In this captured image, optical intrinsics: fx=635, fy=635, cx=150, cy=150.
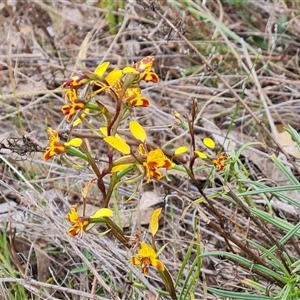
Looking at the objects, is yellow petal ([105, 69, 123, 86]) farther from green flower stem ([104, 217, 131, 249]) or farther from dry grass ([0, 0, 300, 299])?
dry grass ([0, 0, 300, 299])

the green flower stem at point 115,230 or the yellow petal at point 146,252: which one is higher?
the green flower stem at point 115,230

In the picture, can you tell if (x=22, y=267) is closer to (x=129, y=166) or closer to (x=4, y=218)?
(x=4, y=218)

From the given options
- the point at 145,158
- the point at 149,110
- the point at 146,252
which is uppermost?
the point at 145,158

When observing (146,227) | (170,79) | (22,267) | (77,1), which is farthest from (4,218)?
(77,1)

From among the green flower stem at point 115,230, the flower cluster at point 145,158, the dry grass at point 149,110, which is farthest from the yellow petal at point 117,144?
the dry grass at point 149,110

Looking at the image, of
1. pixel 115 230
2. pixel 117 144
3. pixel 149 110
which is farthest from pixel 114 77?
pixel 149 110

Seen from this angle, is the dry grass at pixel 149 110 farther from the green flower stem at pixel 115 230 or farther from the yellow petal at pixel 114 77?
the yellow petal at pixel 114 77

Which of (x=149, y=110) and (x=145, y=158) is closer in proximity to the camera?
(x=145, y=158)

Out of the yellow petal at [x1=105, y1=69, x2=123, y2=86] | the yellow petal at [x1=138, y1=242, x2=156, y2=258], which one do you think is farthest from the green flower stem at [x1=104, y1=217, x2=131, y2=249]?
the yellow petal at [x1=105, y1=69, x2=123, y2=86]

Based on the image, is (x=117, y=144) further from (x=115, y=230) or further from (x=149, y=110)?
(x=149, y=110)

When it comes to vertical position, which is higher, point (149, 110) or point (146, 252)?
point (146, 252)
